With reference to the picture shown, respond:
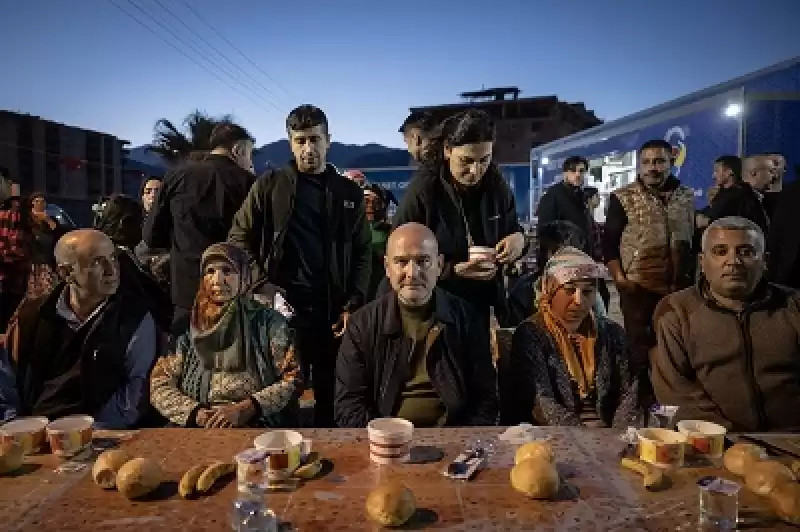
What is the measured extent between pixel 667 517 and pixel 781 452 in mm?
675

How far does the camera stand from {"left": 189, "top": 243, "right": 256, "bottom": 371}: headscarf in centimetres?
261

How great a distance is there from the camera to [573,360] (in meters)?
2.61

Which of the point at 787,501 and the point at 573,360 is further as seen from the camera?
the point at 573,360

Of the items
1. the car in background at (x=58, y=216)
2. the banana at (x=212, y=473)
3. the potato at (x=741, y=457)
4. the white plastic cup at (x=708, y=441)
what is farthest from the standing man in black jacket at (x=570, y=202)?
the car in background at (x=58, y=216)

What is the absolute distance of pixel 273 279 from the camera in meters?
3.35

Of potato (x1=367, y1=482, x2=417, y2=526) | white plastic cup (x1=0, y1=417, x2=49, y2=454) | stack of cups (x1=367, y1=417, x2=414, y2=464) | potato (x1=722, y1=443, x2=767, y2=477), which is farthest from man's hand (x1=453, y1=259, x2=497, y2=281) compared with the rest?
white plastic cup (x1=0, y1=417, x2=49, y2=454)

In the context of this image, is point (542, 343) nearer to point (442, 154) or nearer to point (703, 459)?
point (703, 459)

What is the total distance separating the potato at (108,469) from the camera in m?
1.64

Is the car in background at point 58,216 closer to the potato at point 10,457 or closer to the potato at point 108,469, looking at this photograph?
the potato at point 10,457

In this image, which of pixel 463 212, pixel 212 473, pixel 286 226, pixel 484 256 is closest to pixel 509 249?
pixel 484 256

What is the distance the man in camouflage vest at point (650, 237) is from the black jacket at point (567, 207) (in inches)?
43.4

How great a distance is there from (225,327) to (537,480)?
1.60 meters

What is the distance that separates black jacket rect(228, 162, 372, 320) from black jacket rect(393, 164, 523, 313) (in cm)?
38

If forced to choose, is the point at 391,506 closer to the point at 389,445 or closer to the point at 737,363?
the point at 389,445
